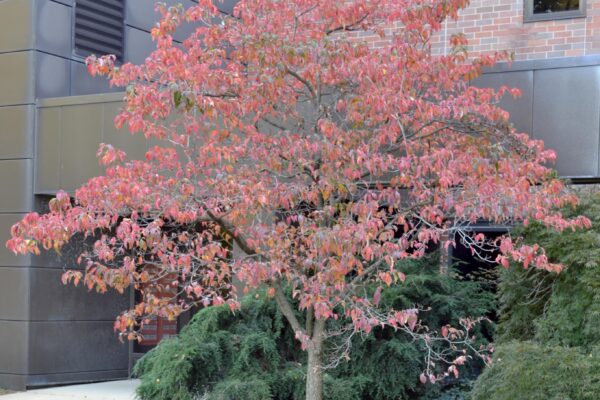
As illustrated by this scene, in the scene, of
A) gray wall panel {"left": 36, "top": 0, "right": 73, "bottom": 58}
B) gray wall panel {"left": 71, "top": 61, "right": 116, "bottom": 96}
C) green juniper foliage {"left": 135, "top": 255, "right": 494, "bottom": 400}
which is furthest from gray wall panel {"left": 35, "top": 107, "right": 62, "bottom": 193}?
green juniper foliage {"left": 135, "top": 255, "right": 494, "bottom": 400}

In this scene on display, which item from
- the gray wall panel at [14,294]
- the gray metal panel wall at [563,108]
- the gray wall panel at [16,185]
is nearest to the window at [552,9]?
the gray metal panel wall at [563,108]

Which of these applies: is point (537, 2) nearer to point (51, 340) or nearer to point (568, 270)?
point (568, 270)

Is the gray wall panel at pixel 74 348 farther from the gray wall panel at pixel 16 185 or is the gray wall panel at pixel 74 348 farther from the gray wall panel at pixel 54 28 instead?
the gray wall panel at pixel 54 28

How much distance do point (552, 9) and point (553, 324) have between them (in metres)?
4.98

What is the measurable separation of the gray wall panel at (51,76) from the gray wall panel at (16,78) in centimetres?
11

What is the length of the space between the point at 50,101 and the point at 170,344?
520cm

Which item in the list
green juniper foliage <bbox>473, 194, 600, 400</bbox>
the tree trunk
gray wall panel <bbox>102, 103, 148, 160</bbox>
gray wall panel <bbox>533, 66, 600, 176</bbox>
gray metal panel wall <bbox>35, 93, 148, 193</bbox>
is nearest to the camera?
green juniper foliage <bbox>473, 194, 600, 400</bbox>

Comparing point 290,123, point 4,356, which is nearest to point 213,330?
point 290,123

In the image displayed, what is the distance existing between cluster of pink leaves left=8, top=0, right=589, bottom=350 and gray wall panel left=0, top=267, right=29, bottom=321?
542 cm

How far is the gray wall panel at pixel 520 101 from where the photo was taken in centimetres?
1128

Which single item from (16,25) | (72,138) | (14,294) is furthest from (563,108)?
(14,294)

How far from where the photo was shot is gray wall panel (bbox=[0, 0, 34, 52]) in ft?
47.4

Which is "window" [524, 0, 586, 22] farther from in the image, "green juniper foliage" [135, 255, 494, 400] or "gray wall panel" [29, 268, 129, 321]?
"gray wall panel" [29, 268, 129, 321]

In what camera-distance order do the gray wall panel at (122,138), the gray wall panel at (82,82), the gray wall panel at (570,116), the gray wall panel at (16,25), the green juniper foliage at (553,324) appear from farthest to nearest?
the gray wall panel at (82,82)
the gray wall panel at (16,25)
the gray wall panel at (122,138)
the gray wall panel at (570,116)
the green juniper foliage at (553,324)
